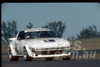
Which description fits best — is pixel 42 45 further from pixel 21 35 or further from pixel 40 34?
pixel 21 35

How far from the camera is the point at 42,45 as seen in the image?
1341 cm

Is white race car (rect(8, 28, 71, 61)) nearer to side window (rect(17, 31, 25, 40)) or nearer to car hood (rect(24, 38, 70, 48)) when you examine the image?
car hood (rect(24, 38, 70, 48))

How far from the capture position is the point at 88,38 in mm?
49344

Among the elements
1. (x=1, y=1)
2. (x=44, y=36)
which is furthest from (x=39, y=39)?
(x=1, y=1)

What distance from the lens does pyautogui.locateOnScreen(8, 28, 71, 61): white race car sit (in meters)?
13.4

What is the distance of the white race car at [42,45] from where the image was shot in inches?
528

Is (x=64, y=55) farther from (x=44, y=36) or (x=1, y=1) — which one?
(x=1, y=1)

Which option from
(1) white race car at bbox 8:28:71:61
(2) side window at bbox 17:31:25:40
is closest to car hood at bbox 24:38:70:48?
(1) white race car at bbox 8:28:71:61

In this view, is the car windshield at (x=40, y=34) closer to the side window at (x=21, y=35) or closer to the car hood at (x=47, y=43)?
the car hood at (x=47, y=43)

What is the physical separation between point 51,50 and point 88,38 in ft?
119

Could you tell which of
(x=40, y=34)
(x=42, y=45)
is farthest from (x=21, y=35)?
(x=42, y=45)

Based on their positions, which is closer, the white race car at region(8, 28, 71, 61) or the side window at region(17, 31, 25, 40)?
the white race car at region(8, 28, 71, 61)

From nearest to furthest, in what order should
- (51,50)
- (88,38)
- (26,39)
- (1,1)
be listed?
(1,1), (51,50), (26,39), (88,38)

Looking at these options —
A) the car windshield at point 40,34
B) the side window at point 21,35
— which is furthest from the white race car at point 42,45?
the side window at point 21,35
